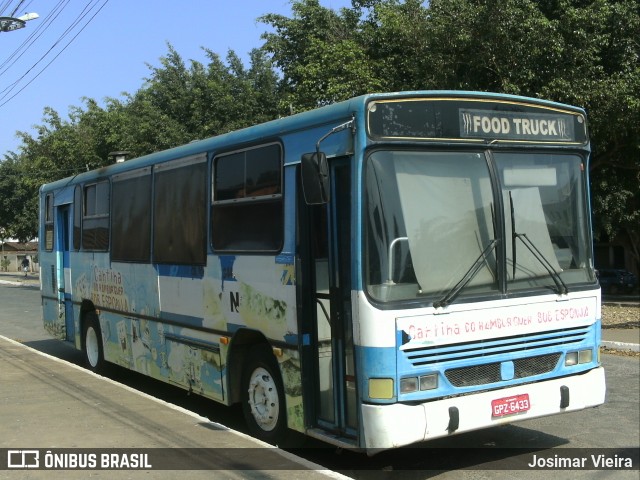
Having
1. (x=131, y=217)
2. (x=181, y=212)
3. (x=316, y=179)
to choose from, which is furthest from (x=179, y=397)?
(x=316, y=179)

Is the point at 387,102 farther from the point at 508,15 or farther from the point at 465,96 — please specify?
the point at 508,15

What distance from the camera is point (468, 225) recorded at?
5.26m

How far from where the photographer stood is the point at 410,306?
4.89 m

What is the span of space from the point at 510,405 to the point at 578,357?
877mm

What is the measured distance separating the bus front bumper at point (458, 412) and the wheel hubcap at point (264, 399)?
4.81ft

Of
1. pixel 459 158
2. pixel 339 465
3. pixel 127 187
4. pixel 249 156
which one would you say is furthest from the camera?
pixel 127 187

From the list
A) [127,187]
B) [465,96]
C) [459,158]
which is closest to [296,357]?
[459,158]

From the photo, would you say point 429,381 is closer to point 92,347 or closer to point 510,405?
point 510,405

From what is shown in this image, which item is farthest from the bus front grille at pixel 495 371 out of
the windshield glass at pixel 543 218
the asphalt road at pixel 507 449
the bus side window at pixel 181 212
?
the bus side window at pixel 181 212

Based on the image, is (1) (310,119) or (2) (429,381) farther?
(1) (310,119)

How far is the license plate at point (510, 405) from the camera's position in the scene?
5.09 metres

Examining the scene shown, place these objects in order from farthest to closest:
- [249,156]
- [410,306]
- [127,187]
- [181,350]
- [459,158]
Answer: [127,187]
[181,350]
[249,156]
[459,158]
[410,306]

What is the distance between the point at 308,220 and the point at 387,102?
1.16m

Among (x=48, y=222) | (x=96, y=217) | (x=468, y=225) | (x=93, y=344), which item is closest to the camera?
(x=468, y=225)
